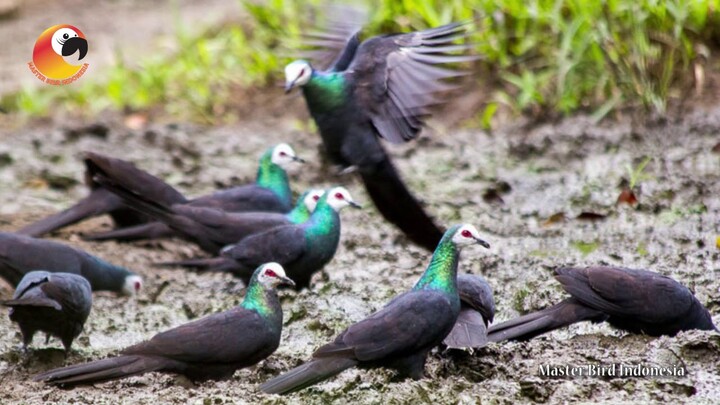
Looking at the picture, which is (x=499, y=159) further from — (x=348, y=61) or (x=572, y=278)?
(x=572, y=278)

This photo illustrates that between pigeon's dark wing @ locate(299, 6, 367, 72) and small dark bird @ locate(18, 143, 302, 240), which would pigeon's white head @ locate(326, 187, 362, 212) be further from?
small dark bird @ locate(18, 143, 302, 240)

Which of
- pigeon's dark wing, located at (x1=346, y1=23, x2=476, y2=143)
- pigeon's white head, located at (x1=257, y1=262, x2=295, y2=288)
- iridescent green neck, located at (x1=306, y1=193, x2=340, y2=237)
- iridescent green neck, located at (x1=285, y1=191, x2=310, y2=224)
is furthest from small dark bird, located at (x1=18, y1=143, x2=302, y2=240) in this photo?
pigeon's white head, located at (x1=257, y1=262, x2=295, y2=288)

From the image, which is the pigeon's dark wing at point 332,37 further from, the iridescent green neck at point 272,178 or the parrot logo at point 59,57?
the parrot logo at point 59,57

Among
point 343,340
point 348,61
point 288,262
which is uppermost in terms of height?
point 348,61

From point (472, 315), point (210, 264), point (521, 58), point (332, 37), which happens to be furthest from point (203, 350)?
point (521, 58)

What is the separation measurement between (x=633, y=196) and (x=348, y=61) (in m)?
2.22

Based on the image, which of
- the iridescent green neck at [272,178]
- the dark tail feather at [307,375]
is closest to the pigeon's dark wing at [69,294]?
the dark tail feather at [307,375]

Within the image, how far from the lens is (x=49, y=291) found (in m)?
6.15

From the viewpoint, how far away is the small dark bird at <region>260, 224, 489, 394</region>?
5.25 meters

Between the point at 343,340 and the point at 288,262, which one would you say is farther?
the point at 288,262

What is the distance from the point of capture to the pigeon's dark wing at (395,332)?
531 centimetres

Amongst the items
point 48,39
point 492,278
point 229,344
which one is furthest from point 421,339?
point 48,39

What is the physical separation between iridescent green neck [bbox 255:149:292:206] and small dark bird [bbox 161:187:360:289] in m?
1.15

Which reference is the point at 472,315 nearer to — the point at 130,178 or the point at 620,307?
the point at 620,307
